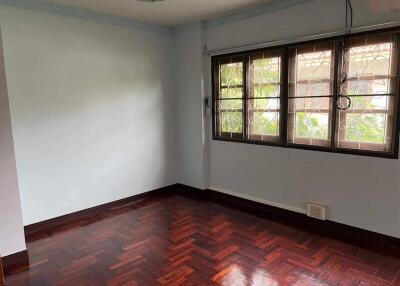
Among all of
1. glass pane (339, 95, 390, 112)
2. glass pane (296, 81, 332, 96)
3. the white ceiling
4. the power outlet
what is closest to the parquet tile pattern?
the power outlet

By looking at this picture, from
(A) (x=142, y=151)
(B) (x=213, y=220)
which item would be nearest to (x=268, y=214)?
(B) (x=213, y=220)

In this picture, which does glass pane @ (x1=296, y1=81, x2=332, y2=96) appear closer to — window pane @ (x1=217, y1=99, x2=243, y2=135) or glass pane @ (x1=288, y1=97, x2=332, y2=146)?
glass pane @ (x1=288, y1=97, x2=332, y2=146)

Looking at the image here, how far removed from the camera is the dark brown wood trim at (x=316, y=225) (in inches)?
110

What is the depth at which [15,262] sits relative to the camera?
2.61m

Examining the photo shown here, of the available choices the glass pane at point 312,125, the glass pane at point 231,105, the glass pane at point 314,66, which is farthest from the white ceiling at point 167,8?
the glass pane at point 312,125

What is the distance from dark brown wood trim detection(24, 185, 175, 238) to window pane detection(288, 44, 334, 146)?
2187 mm

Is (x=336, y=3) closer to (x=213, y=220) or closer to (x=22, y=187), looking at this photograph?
(x=213, y=220)

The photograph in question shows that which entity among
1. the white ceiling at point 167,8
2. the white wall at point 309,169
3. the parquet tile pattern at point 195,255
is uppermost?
the white ceiling at point 167,8

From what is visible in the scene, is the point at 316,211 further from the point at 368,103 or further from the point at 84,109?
the point at 84,109

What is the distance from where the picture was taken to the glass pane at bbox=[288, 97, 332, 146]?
3.12 meters

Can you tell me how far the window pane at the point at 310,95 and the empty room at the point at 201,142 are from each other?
0.02 m

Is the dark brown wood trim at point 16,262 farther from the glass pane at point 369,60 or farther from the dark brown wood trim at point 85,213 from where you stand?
the glass pane at point 369,60

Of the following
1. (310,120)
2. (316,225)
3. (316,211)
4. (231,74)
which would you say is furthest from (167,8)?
(316,225)

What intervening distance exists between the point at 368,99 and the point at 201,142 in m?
2.21
